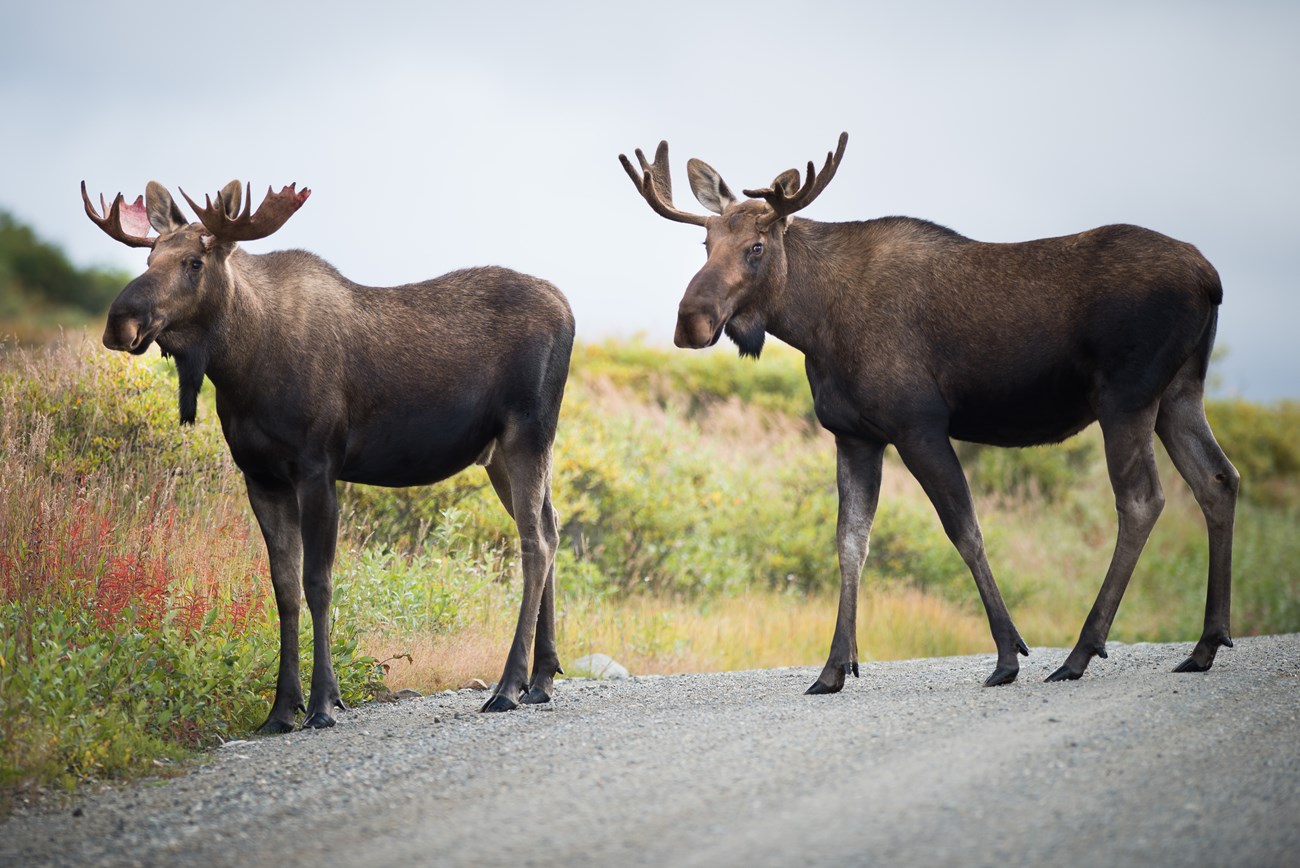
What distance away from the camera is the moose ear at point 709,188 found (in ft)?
27.7

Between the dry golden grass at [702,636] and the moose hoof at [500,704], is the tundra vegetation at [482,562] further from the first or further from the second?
the moose hoof at [500,704]

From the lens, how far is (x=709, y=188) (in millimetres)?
8539

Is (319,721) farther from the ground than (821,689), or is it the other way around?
(821,689)

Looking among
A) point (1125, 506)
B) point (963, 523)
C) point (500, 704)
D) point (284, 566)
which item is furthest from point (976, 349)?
point (284, 566)

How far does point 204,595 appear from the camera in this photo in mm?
8180

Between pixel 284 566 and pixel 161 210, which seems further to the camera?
pixel 161 210

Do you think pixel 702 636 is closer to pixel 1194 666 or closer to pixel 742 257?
pixel 742 257

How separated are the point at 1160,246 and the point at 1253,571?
500 inches

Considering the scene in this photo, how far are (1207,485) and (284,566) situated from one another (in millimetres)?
5419

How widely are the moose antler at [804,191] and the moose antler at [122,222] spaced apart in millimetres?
3598

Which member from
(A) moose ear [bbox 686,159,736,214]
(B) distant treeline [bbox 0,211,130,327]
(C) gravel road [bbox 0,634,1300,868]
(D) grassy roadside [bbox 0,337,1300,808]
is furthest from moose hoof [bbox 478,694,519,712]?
(B) distant treeline [bbox 0,211,130,327]

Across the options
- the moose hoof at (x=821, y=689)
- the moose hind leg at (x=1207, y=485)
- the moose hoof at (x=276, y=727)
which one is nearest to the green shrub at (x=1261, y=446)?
the moose hind leg at (x=1207, y=485)

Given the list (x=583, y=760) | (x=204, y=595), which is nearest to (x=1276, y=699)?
(x=583, y=760)

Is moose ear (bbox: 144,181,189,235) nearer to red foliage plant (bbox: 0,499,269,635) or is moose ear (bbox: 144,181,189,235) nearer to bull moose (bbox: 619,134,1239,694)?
red foliage plant (bbox: 0,499,269,635)
